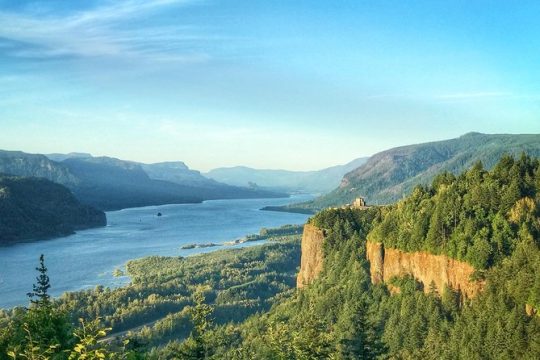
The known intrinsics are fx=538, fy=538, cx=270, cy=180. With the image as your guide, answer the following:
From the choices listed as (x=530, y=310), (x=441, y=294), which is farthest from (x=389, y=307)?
(x=530, y=310)

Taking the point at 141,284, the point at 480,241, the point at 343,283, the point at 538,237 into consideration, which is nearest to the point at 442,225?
the point at 480,241

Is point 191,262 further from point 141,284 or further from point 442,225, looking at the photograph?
point 442,225

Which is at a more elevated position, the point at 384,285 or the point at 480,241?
the point at 480,241

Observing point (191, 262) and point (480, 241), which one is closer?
point (480, 241)

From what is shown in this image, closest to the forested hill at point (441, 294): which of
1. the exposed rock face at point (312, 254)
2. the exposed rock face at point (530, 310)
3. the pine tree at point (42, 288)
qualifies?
the exposed rock face at point (530, 310)

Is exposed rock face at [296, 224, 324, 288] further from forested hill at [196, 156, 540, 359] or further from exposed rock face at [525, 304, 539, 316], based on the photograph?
exposed rock face at [525, 304, 539, 316]

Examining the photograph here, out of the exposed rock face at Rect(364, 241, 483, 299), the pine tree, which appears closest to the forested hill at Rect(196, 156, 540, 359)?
the exposed rock face at Rect(364, 241, 483, 299)
